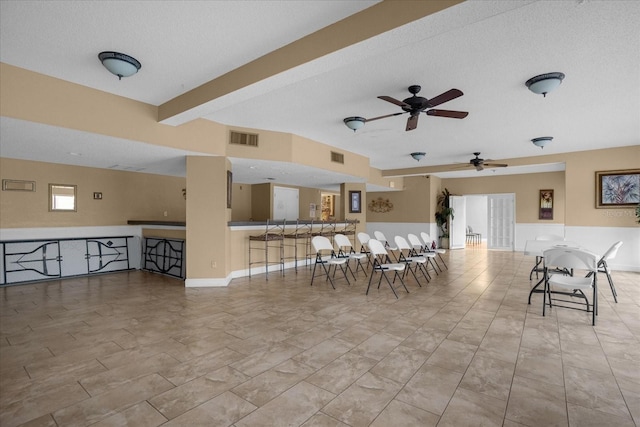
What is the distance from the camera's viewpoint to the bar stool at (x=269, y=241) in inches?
230

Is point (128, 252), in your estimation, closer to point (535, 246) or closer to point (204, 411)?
point (204, 411)

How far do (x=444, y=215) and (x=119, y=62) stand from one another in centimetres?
1029

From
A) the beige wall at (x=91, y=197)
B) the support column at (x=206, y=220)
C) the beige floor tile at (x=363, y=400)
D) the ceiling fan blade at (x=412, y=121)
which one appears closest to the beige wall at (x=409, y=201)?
the beige wall at (x=91, y=197)

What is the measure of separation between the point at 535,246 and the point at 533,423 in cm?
449

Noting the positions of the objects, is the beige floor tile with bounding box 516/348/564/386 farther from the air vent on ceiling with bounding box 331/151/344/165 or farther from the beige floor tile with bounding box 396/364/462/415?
the air vent on ceiling with bounding box 331/151/344/165

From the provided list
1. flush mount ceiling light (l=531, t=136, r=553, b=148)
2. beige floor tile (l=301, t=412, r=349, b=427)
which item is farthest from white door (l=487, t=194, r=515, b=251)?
beige floor tile (l=301, t=412, r=349, b=427)

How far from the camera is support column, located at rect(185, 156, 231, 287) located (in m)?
5.05

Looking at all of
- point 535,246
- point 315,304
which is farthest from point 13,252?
point 535,246

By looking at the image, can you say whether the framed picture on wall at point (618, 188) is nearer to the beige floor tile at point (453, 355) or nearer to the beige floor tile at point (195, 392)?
the beige floor tile at point (453, 355)

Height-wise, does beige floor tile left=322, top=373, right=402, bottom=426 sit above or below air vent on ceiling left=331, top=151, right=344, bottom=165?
below

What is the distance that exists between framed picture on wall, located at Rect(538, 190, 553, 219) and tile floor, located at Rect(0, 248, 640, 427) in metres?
5.88

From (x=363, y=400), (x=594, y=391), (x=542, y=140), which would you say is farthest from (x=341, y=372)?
(x=542, y=140)

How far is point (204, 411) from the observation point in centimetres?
188

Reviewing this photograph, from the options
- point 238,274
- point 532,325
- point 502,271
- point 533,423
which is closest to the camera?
point 533,423
